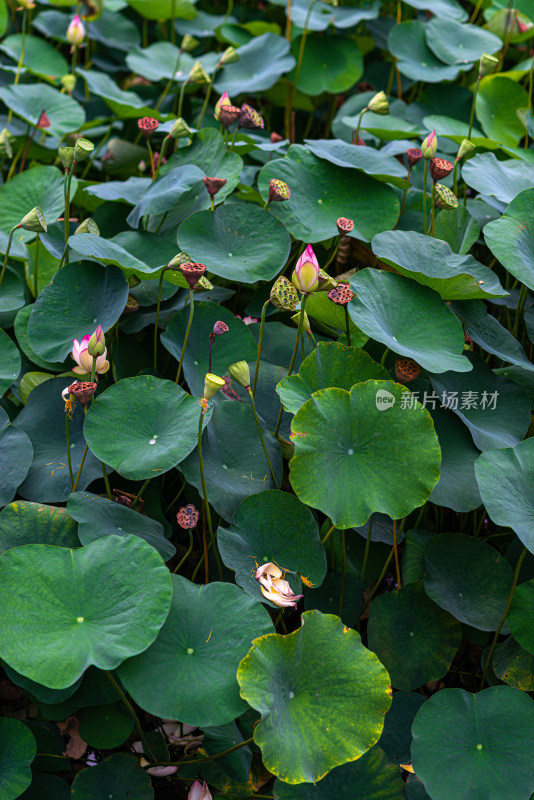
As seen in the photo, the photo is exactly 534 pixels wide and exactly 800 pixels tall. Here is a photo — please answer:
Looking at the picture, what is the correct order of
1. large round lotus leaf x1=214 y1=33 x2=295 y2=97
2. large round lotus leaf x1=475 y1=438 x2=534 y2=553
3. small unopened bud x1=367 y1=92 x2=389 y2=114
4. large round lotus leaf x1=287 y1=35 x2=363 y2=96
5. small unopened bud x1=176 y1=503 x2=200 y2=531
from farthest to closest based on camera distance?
large round lotus leaf x1=287 y1=35 x2=363 y2=96 → large round lotus leaf x1=214 y1=33 x2=295 y2=97 → small unopened bud x1=367 y1=92 x2=389 y2=114 → small unopened bud x1=176 y1=503 x2=200 y2=531 → large round lotus leaf x1=475 y1=438 x2=534 y2=553

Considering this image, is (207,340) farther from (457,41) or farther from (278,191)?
(457,41)

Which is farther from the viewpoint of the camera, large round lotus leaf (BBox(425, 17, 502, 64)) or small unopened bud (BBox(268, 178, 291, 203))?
large round lotus leaf (BBox(425, 17, 502, 64))

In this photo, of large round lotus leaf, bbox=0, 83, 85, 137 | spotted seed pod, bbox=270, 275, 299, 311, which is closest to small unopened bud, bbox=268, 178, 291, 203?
spotted seed pod, bbox=270, 275, 299, 311

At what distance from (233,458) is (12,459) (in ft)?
1.29

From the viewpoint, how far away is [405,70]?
7.20 ft

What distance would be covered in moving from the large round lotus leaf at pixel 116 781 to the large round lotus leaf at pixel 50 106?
5.49ft

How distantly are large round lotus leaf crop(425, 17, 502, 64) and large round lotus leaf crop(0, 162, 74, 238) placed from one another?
1391mm

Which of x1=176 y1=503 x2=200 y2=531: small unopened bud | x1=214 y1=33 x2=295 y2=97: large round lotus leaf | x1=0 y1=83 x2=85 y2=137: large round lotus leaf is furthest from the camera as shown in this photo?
x1=214 y1=33 x2=295 y2=97: large round lotus leaf

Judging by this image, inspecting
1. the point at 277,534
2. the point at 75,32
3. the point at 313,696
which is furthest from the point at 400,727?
the point at 75,32

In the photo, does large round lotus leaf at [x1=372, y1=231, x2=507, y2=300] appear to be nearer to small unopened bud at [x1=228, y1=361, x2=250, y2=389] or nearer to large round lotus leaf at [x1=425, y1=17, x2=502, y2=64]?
small unopened bud at [x1=228, y1=361, x2=250, y2=389]

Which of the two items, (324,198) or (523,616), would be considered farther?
(324,198)

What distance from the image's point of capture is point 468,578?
1.18m

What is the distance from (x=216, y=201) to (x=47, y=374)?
0.54m

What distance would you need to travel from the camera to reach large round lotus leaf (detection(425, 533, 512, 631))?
1.13 meters
